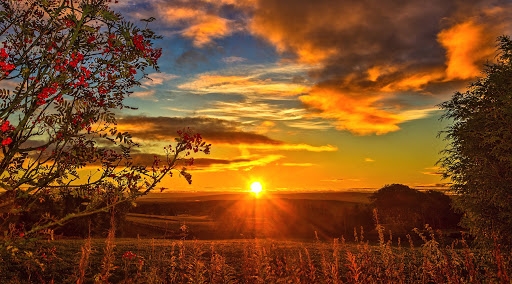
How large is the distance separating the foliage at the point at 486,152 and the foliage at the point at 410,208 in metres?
41.3

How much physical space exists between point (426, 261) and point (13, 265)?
1888 cm

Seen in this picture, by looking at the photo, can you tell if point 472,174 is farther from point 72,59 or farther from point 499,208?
point 72,59

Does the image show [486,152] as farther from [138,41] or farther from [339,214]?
[339,214]

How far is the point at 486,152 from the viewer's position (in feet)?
103

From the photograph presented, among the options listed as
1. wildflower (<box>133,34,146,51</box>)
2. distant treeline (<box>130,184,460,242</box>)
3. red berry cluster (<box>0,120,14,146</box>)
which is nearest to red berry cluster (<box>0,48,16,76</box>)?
red berry cluster (<box>0,120,14,146</box>)

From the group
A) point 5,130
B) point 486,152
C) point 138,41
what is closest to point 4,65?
point 5,130

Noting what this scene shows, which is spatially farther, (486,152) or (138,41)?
(486,152)

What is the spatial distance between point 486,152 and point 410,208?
5003cm

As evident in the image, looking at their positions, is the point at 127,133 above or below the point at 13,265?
above

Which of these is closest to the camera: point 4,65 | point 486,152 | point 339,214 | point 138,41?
point 4,65

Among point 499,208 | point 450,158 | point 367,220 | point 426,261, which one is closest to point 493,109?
point 450,158

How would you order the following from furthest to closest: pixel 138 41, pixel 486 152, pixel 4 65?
pixel 486 152, pixel 138 41, pixel 4 65

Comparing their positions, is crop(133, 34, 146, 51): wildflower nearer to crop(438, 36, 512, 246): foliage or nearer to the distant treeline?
crop(438, 36, 512, 246): foliage

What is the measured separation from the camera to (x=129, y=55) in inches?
341
